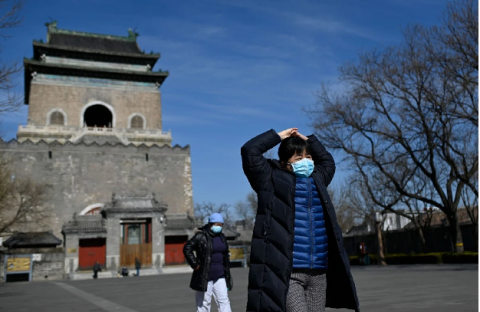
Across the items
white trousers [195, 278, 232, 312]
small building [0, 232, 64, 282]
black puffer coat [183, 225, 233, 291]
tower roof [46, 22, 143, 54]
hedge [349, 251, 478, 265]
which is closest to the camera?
white trousers [195, 278, 232, 312]

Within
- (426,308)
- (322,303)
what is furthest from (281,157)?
(426,308)

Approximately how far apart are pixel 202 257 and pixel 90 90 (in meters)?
37.2

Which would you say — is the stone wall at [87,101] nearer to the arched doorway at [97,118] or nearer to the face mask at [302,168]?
the arched doorway at [97,118]

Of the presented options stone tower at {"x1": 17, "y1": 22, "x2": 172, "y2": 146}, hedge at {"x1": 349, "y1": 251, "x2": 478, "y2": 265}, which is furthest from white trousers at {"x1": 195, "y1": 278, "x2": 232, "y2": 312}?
stone tower at {"x1": 17, "y1": 22, "x2": 172, "y2": 146}

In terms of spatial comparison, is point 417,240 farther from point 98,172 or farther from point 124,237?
point 98,172

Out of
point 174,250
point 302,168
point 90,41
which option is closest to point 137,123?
point 90,41

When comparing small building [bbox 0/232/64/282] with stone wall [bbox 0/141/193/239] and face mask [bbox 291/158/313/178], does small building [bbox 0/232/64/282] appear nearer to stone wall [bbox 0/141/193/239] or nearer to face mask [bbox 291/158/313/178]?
stone wall [bbox 0/141/193/239]

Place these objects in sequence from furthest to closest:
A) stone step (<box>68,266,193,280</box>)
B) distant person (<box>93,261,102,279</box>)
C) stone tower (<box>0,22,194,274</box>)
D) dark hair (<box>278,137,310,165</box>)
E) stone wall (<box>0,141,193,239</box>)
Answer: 1. stone wall (<box>0,141,193,239</box>)
2. stone tower (<box>0,22,194,274</box>)
3. stone step (<box>68,266,193,280</box>)
4. distant person (<box>93,261,102,279</box>)
5. dark hair (<box>278,137,310,165</box>)

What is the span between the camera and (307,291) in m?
3.55

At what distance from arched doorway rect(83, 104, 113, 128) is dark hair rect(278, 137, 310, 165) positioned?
4229cm

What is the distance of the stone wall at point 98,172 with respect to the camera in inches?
1452

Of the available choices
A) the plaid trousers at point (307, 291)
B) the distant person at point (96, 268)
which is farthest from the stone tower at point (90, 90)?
the plaid trousers at point (307, 291)

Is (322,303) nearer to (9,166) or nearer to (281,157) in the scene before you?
(281,157)

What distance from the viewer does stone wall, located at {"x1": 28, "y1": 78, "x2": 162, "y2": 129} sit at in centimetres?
4003
